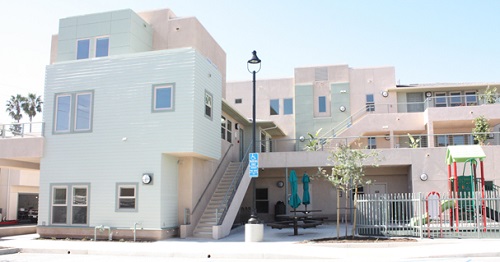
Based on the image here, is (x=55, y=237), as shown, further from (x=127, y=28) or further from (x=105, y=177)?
(x=127, y=28)

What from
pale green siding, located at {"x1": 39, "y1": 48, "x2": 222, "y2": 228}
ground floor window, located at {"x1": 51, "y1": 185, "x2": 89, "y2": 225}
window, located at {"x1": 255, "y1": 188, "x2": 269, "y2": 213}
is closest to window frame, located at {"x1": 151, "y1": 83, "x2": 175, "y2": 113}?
pale green siding, located at {"x1": 39, "y1": 48, "x2": 222, "y2": 228}

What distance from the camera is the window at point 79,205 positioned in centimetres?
1866

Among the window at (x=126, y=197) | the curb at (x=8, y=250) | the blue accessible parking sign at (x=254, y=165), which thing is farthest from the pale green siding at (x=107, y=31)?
the curb at (x=8, y=250)

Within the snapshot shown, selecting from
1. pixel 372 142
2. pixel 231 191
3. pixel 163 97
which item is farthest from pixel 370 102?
pixel 163 97

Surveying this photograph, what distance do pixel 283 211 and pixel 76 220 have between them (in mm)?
11953

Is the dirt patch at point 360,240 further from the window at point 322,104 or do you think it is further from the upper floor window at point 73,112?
the window at point 322,104

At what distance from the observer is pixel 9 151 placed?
19734 millimetres

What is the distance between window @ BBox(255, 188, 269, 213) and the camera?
2784 centimetres

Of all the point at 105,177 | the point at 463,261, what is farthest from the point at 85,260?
the point at 463,261

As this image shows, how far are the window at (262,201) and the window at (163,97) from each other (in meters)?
11.4

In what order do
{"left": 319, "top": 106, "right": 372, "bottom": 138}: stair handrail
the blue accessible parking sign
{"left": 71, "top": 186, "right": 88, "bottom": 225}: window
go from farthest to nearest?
{"left": 319, "top": 106, "right": 372, "bottom": 138}: stair handrail, {"left": 71, "top": 186, "right": 88, "bottom": 225}: window, the blue accessible parking sign

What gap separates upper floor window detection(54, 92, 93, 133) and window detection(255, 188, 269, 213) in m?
12.0

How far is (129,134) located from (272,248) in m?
7.42

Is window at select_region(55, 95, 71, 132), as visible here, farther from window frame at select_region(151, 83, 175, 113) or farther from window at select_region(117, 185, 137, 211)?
window frame at select_region(151, 83, 175, 113)
